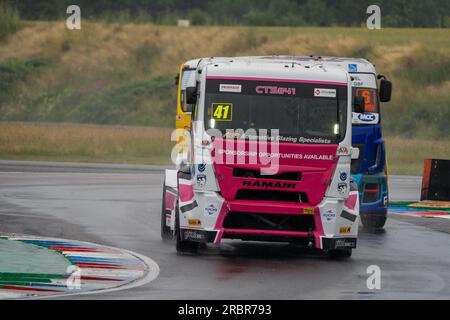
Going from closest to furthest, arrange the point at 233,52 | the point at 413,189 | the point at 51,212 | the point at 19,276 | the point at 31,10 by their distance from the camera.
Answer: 1. the point at 19,276
2. the point at 51,212
3. the point at 413,189
4. the point at 233,52
5. the point at 31,10

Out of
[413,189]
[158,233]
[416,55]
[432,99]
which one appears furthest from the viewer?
[416,55]

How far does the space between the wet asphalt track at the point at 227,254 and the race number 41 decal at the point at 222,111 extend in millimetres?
1825

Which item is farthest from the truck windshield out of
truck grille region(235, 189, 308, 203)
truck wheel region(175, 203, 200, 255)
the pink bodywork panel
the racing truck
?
the racing truck

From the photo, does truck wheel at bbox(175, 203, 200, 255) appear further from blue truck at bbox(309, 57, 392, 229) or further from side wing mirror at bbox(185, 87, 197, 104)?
blue truck at bbox(309, 57, 392, 229)

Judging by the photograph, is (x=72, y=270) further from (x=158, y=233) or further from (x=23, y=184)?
(x=23, y=184)

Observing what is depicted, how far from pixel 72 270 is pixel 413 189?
18231 mm

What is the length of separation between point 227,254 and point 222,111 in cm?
195

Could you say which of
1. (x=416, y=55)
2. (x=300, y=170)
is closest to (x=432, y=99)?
(x=416, y=55)

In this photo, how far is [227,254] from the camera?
16672 millimetres

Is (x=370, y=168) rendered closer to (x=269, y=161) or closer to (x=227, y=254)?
(x=227, y=254)

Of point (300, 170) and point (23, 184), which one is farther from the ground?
point (300, 170)

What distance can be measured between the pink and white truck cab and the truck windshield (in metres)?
0.01

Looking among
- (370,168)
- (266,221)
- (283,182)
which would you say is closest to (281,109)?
(283,182)

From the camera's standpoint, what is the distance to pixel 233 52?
7250 centimetres
